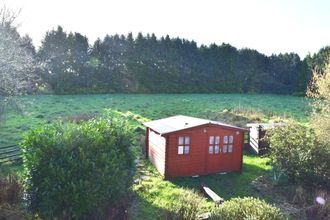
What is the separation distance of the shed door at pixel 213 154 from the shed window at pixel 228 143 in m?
0.25

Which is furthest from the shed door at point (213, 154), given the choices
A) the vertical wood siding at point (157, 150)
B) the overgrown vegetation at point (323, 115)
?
the overgrown vegetation at point (323, 115)

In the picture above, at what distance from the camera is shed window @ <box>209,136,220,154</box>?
13.3m

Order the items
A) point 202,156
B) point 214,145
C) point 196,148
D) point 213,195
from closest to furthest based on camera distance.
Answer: point 213,195 < point 196,148 < point 202,156 < point 214,145

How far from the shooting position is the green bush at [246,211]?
7840 millimetres

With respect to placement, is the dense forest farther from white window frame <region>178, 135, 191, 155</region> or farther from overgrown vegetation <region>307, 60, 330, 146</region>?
white window frame <region>178, 135, 191, 155</region>

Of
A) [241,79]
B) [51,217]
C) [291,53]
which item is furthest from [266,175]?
[291,53]

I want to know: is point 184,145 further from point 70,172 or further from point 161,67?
point 161,67

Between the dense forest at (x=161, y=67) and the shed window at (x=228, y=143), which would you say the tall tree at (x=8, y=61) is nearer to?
the shed window at (x=228, y=143)

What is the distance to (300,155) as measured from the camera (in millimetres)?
11961

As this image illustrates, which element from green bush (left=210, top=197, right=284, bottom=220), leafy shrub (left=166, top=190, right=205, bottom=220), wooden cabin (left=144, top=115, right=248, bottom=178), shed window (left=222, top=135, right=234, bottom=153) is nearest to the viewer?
green bush (left=210, top=197, right=284, bottom=220)

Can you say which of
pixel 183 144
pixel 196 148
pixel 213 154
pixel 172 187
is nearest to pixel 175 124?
pixel 183 144

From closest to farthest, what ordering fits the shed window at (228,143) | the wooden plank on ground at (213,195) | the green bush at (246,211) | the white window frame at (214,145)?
the green bush at (246,211) < the wooden plank on ground at (213,195) < the white window frame at (214,145) < the shed window at (228,143)

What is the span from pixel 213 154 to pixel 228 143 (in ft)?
2.78

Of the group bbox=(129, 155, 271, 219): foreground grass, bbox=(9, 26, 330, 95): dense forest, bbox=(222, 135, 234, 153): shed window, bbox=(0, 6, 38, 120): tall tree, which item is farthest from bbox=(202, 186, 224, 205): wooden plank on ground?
bbox=(9, 26, 330, 95): dense forest
